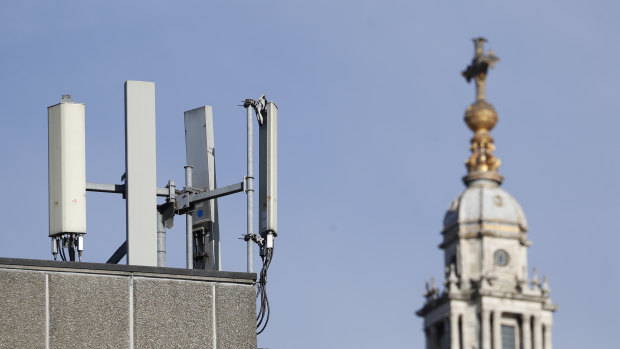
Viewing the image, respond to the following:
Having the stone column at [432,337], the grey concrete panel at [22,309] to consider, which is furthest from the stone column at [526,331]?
the grey concrete panel at [22,309]

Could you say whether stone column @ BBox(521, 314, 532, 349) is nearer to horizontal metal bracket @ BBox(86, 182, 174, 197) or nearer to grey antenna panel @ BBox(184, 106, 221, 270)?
grey antenna panel @ BBox(184, 106, 221, 270)

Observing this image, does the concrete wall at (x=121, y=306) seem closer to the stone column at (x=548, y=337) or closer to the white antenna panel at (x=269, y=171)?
the white antenna panel at (x=269, y=171)

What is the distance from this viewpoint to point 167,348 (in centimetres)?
4322

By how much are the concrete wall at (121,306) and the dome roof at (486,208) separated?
3540 cm

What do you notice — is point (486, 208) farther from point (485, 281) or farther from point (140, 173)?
point (140, 173)

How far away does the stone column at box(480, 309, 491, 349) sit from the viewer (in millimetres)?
75688

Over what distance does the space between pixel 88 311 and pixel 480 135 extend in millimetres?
44151

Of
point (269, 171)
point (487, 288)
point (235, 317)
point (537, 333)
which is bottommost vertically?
point (537, 333)

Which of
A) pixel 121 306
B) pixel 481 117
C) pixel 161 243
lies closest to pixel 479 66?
pixel 481 117

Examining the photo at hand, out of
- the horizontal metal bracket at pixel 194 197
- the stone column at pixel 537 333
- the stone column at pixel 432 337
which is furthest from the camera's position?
the stone column at pixel 432 337

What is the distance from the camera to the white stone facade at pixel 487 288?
3007 inches

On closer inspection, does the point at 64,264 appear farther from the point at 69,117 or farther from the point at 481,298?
the point at 481,298

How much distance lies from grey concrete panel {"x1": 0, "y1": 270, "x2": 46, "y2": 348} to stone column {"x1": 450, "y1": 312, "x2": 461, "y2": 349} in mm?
36969

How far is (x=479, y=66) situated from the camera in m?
80.3
